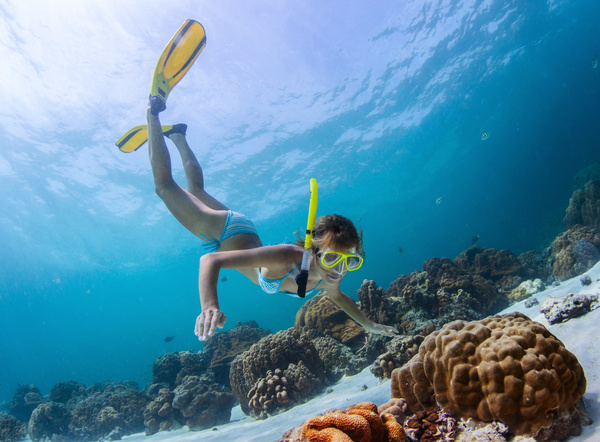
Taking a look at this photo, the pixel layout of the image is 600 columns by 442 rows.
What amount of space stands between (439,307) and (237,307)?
13758cm

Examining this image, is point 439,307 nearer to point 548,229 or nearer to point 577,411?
point 577,411

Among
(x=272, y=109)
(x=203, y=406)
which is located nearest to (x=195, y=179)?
(x=203, y=406)

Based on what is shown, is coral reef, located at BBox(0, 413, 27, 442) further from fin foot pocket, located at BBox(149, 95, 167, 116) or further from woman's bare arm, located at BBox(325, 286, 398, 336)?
woman's bare arm, located at BBox(325, 286, 398, 336)

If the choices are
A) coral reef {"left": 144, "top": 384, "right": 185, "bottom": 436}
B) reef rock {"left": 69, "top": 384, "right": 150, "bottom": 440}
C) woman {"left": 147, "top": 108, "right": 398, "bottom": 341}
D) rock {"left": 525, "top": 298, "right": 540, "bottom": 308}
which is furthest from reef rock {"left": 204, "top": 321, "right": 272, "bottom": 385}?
rock {"left": 525, "top": 298, "right": 540, "bottom": 308}

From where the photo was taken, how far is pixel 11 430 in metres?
10.3

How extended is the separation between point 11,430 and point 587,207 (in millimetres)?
24877

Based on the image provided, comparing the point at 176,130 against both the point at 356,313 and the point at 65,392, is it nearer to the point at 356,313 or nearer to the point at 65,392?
the point at 356,313

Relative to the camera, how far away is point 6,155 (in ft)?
75.6

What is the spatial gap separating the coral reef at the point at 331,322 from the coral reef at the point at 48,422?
932 cm

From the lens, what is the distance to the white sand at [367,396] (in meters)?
2.51

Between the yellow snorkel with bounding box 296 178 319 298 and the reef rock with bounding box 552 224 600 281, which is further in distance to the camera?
the reef rock with bounding box 552 224 600 281

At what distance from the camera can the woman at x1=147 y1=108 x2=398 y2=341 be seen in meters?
2.54

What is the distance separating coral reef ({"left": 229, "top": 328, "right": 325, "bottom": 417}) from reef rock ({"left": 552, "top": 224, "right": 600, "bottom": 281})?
8.60 metres

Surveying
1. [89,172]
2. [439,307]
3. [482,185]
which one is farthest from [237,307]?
[439,307]
